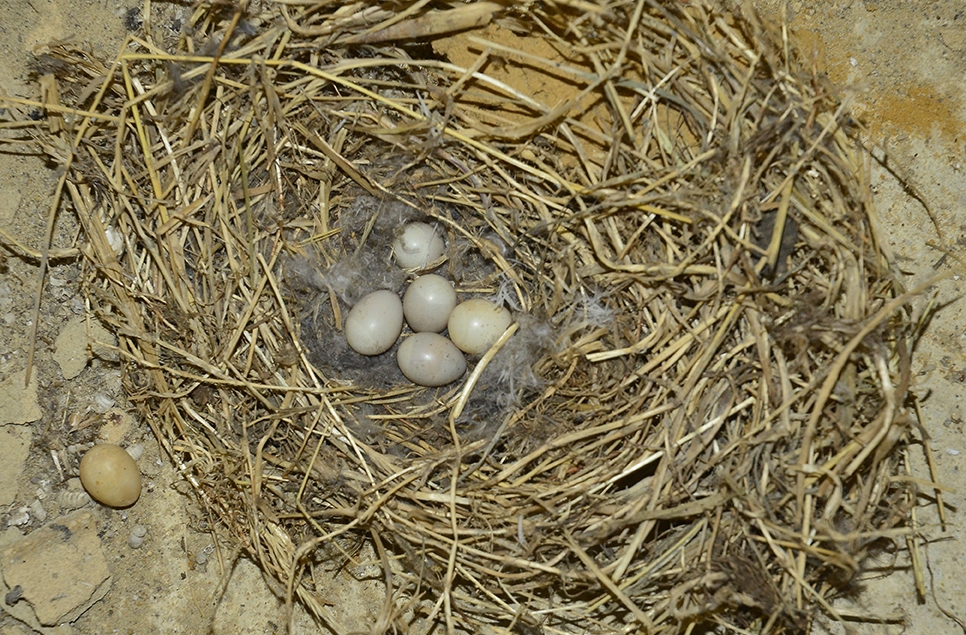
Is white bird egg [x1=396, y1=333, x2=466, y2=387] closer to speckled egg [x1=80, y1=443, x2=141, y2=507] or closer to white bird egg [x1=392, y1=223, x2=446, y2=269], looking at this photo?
white bird egg [x1=392, y1=223, x2=446, y2=269]

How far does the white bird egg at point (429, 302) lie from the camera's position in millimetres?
2033

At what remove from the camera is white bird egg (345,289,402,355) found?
200 centimetres

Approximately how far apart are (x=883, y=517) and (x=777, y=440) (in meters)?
0.36

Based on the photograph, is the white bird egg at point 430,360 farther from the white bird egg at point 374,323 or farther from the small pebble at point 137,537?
the small pebble at point 137,537

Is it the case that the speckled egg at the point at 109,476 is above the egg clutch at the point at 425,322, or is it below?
below

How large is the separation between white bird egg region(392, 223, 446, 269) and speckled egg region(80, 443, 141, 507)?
0.93 metres

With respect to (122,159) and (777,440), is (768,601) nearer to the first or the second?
(777,440)

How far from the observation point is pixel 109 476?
192 centimetres

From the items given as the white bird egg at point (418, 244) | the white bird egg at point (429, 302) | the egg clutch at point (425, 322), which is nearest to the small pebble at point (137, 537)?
the egg clutch at point (425, 322)

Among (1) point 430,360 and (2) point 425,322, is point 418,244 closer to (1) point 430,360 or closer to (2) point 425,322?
(2) point 425,322

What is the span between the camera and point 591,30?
1.79 m

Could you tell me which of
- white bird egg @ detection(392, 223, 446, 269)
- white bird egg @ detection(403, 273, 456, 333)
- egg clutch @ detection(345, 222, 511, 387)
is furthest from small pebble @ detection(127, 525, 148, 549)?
white bird egg @ detection(392, 223, 446, 269)

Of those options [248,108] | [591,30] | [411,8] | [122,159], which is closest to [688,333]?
[591,30]

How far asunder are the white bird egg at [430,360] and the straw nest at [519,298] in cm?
7
